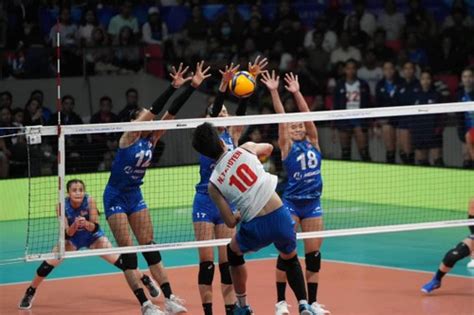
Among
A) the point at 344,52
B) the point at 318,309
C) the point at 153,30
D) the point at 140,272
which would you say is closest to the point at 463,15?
the point at 344,52

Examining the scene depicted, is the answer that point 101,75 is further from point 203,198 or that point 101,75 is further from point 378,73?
point 203,198

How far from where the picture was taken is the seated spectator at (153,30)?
2686 cm

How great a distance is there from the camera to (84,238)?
15.1 meters

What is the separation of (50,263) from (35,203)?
6.91 metres

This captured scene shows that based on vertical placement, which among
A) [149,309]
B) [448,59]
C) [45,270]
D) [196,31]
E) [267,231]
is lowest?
[149,309]

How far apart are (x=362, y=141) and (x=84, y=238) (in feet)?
34.9

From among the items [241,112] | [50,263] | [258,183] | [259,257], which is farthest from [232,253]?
[259,257]

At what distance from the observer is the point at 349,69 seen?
24.5 m

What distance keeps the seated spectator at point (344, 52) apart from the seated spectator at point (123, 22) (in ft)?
15.3

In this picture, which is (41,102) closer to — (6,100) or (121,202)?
(6,100)

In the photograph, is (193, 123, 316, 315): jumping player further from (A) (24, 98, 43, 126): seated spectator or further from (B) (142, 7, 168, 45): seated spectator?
(B) (142, 7, 168, 45): seated spectator

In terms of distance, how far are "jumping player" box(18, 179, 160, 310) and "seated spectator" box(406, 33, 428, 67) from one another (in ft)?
43.1

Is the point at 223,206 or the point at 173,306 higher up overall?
the point at 223,206

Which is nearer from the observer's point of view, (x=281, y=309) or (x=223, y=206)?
(x=223, y=206)
